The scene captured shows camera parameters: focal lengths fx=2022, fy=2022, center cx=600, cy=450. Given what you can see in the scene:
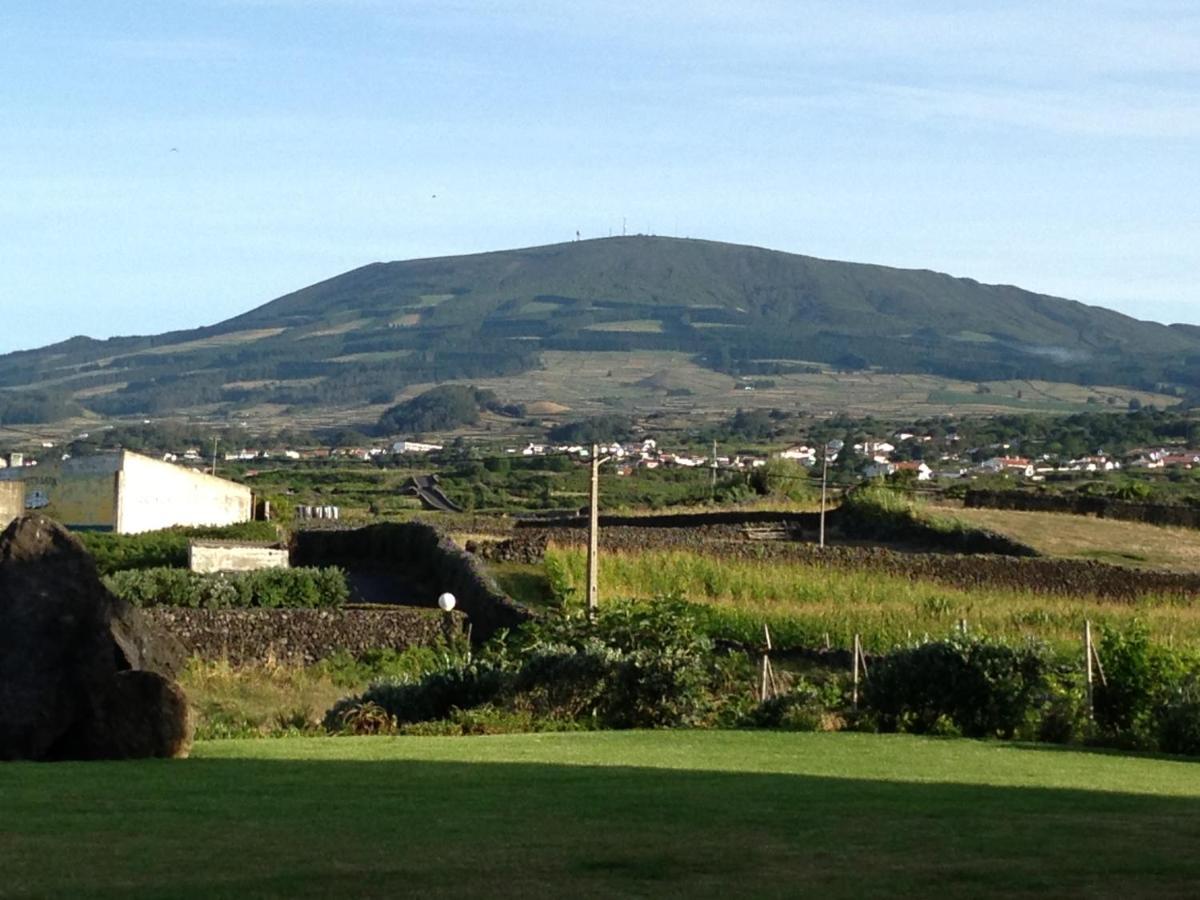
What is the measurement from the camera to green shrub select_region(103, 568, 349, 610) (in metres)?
41.9

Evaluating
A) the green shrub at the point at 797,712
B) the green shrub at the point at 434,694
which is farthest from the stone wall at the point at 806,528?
the green shrub at the point at 797,712

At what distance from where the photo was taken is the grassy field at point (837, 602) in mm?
38844

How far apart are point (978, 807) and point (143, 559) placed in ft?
129

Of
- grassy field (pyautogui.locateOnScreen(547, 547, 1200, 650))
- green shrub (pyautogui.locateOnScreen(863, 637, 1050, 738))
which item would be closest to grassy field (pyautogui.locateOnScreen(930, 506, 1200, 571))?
grassy field (pyautogui.locateOnScreen(547, 547, 1200, 650))

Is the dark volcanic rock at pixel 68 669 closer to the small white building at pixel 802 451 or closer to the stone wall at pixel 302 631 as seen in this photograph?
the stone wall at pixel 302 631

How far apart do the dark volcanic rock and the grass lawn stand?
64 centimetres

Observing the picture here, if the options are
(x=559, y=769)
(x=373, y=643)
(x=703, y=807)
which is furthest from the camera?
(x=373, y=643)

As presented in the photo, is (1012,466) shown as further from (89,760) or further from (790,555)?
(89,760)

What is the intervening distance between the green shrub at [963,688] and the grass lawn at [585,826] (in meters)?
5.45

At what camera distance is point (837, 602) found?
1762 inches

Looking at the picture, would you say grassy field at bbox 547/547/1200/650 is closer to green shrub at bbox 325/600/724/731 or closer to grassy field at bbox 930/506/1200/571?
green shrub at bbox 325/600/724/731

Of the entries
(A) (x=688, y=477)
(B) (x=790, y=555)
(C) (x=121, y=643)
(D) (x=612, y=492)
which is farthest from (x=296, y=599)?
(A) (x=688, y=477)

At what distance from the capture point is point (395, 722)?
82.4 feet

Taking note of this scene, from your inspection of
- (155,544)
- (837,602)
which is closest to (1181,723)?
(837,602)
